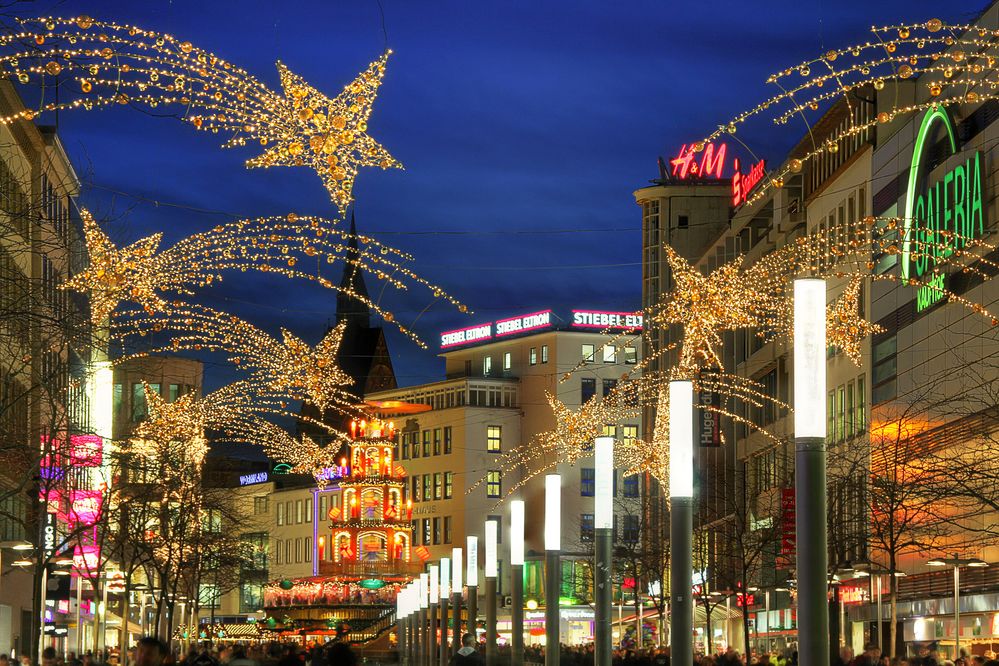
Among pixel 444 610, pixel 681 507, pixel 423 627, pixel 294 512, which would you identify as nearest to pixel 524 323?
pixel 294 512

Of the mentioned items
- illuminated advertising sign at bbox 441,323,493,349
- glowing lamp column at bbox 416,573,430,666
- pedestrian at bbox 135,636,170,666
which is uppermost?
illuminated advertising sign at bbox 441,323,493,349

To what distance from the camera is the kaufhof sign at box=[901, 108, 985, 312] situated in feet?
156

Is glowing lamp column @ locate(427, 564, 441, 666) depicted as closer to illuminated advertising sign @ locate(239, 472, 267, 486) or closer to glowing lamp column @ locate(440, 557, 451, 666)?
glowing lamp column @ locate(440, 557, 451, 666)

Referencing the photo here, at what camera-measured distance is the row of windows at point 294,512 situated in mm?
160250

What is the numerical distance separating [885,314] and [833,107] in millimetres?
12796

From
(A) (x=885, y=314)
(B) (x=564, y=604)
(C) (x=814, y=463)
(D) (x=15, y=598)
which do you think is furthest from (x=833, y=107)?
(B) (x=564, y=604)

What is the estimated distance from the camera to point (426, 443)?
142375mm

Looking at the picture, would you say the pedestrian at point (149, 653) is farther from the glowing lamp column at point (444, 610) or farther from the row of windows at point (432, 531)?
the row of windows at point (432, 531)

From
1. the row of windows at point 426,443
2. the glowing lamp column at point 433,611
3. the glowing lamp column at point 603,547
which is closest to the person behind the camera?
the glowing lamp column at point 603,547

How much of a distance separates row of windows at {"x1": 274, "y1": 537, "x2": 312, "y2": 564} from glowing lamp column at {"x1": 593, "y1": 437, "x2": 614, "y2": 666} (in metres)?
133

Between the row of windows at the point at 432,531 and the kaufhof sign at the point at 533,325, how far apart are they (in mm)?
15447

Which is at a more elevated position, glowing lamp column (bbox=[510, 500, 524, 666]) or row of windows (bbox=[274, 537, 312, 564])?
row of windows (bbox=[274, 537, 312, 564])

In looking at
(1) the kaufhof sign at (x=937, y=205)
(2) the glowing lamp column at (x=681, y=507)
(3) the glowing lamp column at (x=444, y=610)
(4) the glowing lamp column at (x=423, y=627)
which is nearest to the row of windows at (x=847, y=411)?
(1) the kaufhof sign at (x=937, y=205)

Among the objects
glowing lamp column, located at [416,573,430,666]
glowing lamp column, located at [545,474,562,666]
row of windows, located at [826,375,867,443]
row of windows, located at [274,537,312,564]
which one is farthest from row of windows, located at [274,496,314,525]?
glowing lamp column, located at [545,474,562,666]
